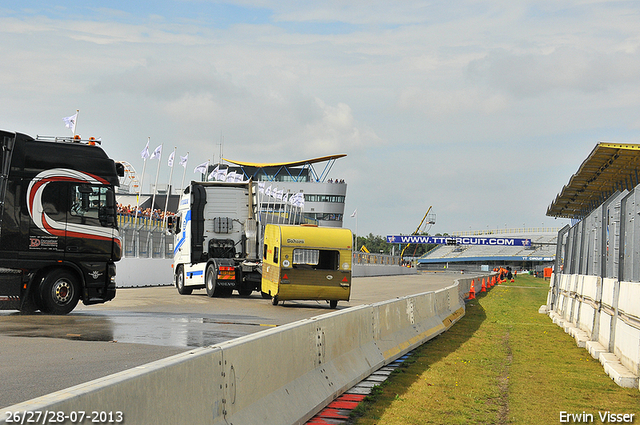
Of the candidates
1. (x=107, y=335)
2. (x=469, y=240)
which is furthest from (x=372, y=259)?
(x=469, y=240)

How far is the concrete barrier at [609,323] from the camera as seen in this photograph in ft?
31.4

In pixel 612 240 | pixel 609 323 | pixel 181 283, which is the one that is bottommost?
pixel 181 283

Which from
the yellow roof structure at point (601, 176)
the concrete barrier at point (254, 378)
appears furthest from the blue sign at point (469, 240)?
the concrete barrier at point (254, 378)

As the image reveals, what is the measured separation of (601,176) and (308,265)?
903cm

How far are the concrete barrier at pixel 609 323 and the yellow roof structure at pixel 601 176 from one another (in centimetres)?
326

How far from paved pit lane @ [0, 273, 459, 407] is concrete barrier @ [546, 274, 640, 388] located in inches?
243

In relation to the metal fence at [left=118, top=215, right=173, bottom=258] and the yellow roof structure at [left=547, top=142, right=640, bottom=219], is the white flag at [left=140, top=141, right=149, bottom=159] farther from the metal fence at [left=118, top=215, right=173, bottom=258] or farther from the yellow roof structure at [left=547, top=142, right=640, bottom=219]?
the yellow roof structure at [left=547, top=142, right=640, bottom=219]

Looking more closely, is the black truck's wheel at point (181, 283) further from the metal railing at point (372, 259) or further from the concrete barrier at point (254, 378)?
the metal railing at point (372, 259)

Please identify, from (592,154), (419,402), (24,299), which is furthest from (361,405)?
(592,154)

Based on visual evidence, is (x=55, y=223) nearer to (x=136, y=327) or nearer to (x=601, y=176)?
(x=136, y=327)

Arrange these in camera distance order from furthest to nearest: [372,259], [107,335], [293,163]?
[293,163] → [372,259] → [107,335]

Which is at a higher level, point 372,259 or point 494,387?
point 372,259

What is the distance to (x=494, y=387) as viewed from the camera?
9.80 metres

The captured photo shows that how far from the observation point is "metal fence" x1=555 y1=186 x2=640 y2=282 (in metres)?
10.3
